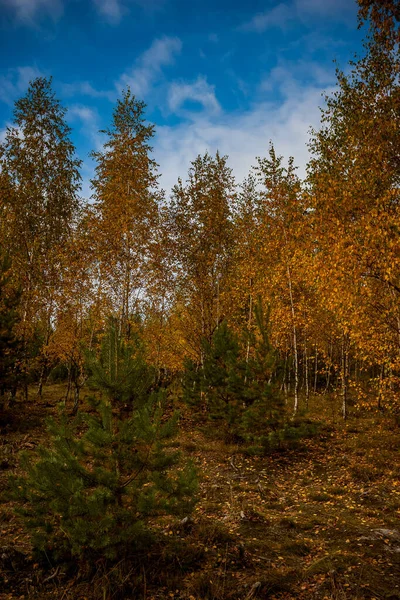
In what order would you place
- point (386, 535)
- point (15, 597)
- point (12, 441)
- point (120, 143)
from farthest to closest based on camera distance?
point (120, 143) < point (12, 441) < point (386, 535) < point (15, 597)

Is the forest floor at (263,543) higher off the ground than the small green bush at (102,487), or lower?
lower

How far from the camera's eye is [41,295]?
17.9 m

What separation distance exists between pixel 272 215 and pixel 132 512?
47.6 ft

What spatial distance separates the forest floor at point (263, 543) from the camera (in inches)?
185

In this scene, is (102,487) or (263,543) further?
(263,543)

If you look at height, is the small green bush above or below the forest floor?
above

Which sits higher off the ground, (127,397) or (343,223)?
(343,223)

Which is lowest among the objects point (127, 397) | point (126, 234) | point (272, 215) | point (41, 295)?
point (127, 397)

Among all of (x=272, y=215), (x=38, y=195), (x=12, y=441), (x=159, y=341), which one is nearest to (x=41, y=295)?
(x=38, y=195)

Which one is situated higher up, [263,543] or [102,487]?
[102,487]

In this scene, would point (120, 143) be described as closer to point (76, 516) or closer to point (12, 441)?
point (12, 441)

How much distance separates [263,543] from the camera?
6.00 m

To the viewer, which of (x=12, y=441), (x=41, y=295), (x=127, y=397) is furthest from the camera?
(x=41, y=295)

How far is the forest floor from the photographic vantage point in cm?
470
